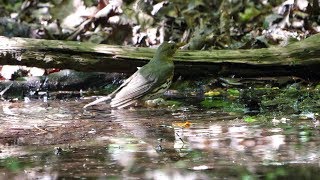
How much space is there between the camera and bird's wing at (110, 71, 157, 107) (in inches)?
238

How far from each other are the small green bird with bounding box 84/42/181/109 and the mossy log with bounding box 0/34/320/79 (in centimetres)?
28

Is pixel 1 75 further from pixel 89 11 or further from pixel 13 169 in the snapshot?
pixel 13 169

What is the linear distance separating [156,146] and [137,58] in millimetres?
2894

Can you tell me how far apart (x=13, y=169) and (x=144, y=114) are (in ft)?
7.97

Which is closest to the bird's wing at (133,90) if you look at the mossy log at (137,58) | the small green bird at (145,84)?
the small green bird at (145,84)

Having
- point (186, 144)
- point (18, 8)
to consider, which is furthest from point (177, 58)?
point (18, 8)

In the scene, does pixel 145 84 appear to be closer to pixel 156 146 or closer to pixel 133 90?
pixel 133 90

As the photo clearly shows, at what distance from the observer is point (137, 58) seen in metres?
6.67

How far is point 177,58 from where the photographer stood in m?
6.77

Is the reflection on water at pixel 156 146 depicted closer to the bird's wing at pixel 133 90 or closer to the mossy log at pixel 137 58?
the bird's wing at pixel 133 90

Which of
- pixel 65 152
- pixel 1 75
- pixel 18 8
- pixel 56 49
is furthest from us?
pixel 18 8

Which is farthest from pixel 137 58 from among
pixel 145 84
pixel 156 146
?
pixel 156 146

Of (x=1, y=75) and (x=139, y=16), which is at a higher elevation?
(x=139, y=16)

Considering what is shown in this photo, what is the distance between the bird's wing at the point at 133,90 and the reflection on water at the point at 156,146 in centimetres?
38
